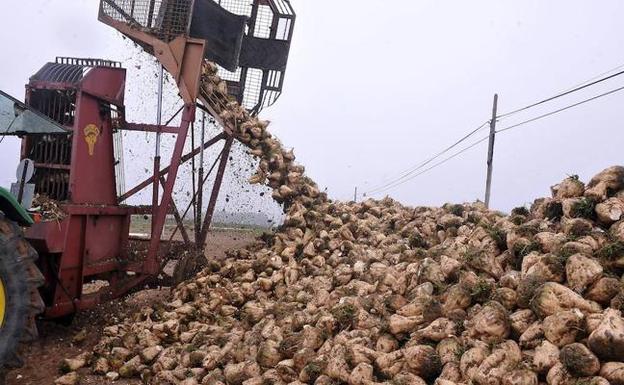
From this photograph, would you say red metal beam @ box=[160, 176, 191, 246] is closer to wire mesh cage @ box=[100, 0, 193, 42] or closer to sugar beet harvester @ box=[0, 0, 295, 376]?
sugar beet harvester @ box=[0, 0, 295, 376]

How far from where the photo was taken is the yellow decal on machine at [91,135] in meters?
6.03

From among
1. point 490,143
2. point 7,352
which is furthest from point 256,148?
point 490,143

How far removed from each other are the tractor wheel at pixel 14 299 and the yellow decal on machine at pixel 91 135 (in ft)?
6.04

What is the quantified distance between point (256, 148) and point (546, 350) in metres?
4.99

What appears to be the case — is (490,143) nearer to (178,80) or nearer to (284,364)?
(178,80)

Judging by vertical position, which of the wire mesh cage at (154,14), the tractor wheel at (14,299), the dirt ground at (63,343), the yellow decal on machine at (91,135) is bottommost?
the dirt ground at (63,343)

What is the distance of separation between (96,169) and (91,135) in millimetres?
372

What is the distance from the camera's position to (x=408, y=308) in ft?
14.6

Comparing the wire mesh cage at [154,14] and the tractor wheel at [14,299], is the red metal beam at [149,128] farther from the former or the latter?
the tractor wheel at [14,299]

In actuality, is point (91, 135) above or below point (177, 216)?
above

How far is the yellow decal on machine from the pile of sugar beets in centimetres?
167

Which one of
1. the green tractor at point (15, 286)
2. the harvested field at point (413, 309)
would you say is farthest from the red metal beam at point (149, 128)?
the green tractor at point (15, 286)

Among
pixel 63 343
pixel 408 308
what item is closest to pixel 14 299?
pixel 63 343

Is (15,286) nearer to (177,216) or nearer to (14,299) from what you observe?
(14,299)
